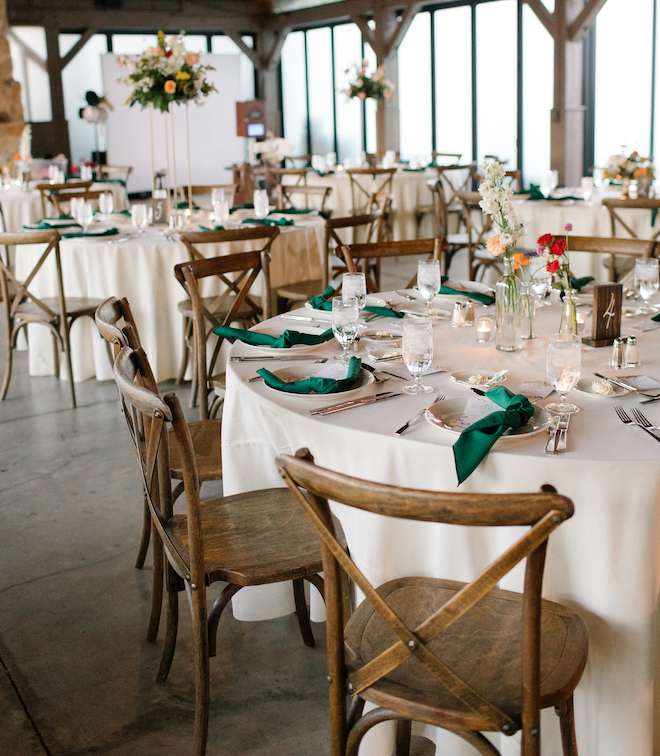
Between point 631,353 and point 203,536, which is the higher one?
point 631,353

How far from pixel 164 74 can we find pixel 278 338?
299cm

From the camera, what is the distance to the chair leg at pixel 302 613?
2289 mm

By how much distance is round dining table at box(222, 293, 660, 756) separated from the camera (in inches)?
60.0

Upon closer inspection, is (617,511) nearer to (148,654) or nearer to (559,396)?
(559,396)

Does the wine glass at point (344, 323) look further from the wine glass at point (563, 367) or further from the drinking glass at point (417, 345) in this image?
the wine glass at point (563, 367)

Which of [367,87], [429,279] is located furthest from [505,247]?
[367,87]

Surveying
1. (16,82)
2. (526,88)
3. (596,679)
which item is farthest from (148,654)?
(16,82)

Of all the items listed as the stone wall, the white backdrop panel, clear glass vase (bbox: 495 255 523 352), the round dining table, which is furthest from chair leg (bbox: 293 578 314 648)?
the white backdrop panel

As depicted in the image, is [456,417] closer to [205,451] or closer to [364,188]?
[205,451]

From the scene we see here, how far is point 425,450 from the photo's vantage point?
1621 millimetres

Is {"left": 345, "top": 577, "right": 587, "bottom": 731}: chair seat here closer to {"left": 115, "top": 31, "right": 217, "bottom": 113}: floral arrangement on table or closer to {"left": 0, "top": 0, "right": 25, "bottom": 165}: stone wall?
{"left": 115, "top": 31, "right": 217, "bottom": 113}: floral arrangement on table

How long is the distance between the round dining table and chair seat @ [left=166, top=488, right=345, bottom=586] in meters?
0.14

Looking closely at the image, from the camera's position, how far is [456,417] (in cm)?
176

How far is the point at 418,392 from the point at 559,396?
32cm
